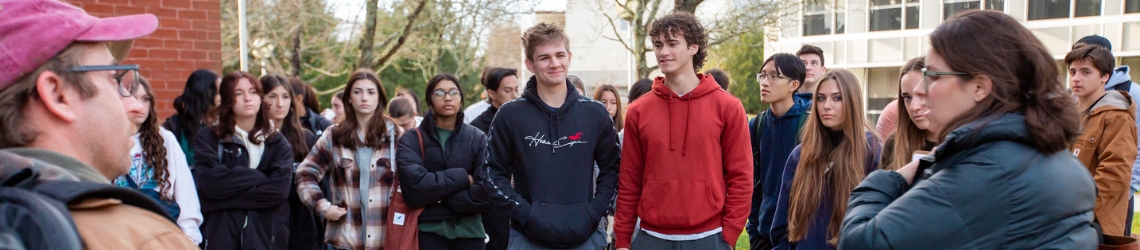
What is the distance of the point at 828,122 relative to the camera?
455cm

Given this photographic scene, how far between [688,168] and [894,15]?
83.9 ft

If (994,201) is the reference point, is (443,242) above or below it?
below

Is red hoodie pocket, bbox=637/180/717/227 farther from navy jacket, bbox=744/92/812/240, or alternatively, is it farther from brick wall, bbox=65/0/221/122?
brick wall, bbox=65/0/221/122

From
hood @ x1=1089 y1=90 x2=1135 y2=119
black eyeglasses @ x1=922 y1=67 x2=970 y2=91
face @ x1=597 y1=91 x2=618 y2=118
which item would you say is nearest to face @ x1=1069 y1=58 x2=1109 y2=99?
hood @ x1=1089 y1=90 x2=1135 y2=119

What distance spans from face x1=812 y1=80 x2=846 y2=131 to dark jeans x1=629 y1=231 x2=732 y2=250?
0.95 meters

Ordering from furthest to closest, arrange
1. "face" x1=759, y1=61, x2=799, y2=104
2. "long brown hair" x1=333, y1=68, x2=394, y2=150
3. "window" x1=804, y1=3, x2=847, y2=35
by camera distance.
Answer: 1. "window" x1=804, y1=3, x2=847, y2=35
2. "long brown hair" x1=333, y1=68, x2=394, y2=150
3. "face" x1=759, y1=61, x2=799, y2=104

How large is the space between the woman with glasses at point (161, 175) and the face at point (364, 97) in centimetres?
154

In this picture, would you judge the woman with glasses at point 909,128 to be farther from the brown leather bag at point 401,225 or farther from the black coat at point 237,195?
the black coat at point 237,195

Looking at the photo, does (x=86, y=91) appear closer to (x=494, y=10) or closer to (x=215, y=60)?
(x=215, y=60)

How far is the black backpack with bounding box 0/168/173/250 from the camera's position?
1.21 m

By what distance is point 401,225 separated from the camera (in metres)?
5.45

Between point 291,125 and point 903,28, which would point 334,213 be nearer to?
point 291,125

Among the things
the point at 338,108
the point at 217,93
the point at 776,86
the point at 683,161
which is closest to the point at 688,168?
the point at 683,161

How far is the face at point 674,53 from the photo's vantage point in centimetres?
435
